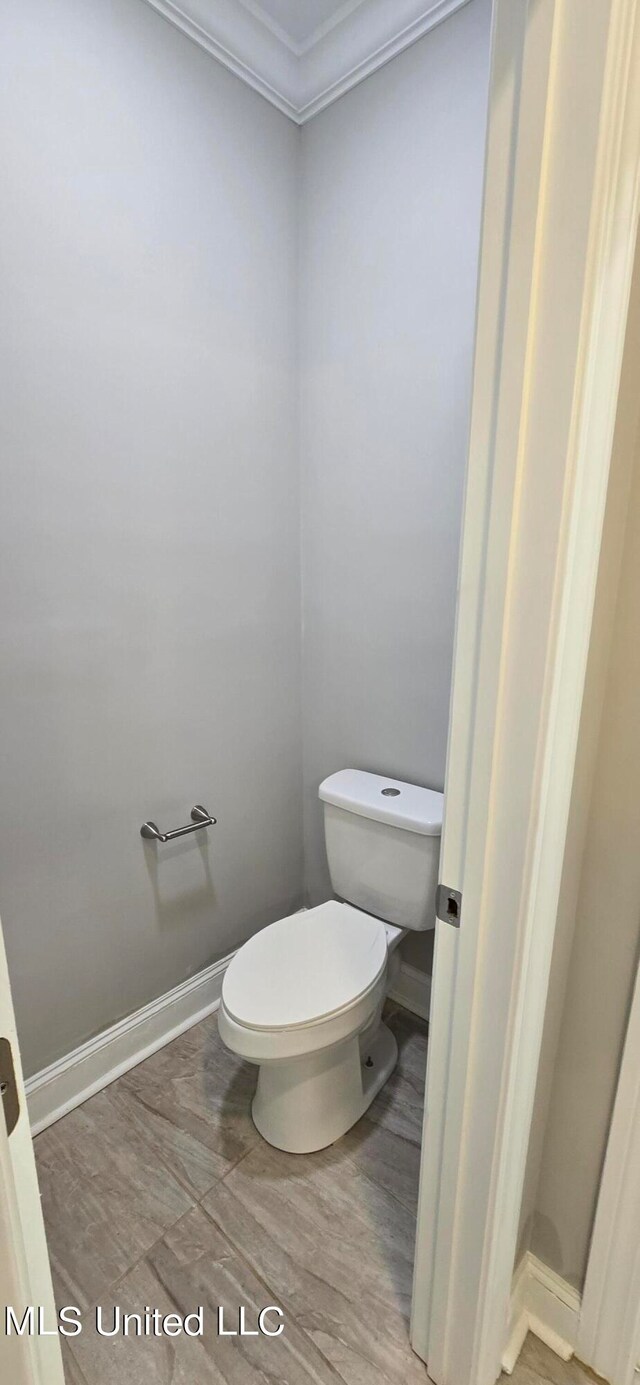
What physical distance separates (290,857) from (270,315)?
5.36 feet

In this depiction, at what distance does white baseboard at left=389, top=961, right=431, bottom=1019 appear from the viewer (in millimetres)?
1793

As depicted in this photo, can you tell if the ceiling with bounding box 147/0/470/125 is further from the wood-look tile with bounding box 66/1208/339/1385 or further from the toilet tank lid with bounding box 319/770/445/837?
the wood-look tile with bounding box 66/1208/339/1385

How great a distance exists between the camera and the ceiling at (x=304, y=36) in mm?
1335

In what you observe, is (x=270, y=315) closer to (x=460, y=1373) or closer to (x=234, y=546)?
(x=234, y=546)

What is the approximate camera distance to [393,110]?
4.71 ft

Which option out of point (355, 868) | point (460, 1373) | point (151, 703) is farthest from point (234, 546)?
point (460, 1373)

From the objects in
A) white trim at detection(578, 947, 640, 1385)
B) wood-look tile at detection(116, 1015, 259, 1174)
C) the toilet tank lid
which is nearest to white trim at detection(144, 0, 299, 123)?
the toilet tank lid

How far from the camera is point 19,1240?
0.43m

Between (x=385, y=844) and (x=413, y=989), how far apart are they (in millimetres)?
582

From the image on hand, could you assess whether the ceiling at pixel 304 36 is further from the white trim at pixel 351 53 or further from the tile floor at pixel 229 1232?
the tile floor at pixel 229 1232

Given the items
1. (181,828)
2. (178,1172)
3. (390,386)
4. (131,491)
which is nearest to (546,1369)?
(178,1172)

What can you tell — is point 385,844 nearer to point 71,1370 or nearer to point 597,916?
point 597,916

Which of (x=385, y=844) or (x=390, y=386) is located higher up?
(x=390, y=386)

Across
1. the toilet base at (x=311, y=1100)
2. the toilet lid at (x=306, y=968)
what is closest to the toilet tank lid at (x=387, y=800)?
the toilet lid at (x=306, y=968)
